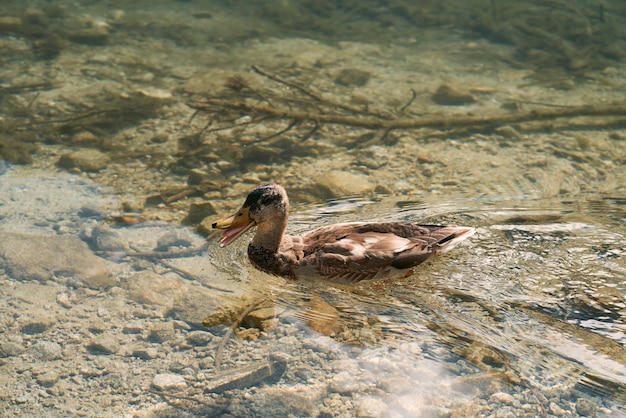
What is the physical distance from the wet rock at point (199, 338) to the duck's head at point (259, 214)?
0.94m

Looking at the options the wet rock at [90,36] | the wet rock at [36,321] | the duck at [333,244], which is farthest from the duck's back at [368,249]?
the wet rock at [90,36]

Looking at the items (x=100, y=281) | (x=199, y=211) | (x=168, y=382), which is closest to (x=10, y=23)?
(x=199, y=211)

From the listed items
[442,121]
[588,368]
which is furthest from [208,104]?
[588,368]

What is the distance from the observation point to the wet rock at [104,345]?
4688 millimetres

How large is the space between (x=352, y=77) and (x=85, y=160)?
3730 mm

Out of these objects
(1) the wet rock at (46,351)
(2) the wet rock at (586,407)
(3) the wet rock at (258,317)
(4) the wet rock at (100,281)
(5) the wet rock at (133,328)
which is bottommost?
(1) the wet rock at (46,351)

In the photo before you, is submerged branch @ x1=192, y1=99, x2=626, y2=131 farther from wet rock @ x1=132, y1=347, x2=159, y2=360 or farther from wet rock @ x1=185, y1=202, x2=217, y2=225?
wet rock @ x1=132, y1=347, x2=159, y2=360

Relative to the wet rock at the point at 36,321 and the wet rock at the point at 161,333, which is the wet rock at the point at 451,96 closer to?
the wet rock at the point at 161,333

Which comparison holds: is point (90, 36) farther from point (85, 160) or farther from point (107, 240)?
point (107, 240)

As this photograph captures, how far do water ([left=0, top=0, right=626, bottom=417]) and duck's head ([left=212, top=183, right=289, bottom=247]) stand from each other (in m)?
0.29

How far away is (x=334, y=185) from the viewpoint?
6844mm

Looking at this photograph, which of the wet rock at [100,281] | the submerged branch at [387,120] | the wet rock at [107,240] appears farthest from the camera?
the submerged branch at [387,120]

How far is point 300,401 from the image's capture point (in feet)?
14.1

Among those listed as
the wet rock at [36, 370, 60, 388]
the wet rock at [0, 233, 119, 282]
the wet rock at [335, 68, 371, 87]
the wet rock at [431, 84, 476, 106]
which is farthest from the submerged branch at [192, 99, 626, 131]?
the wet rock at [36, 370, 60, 388]
